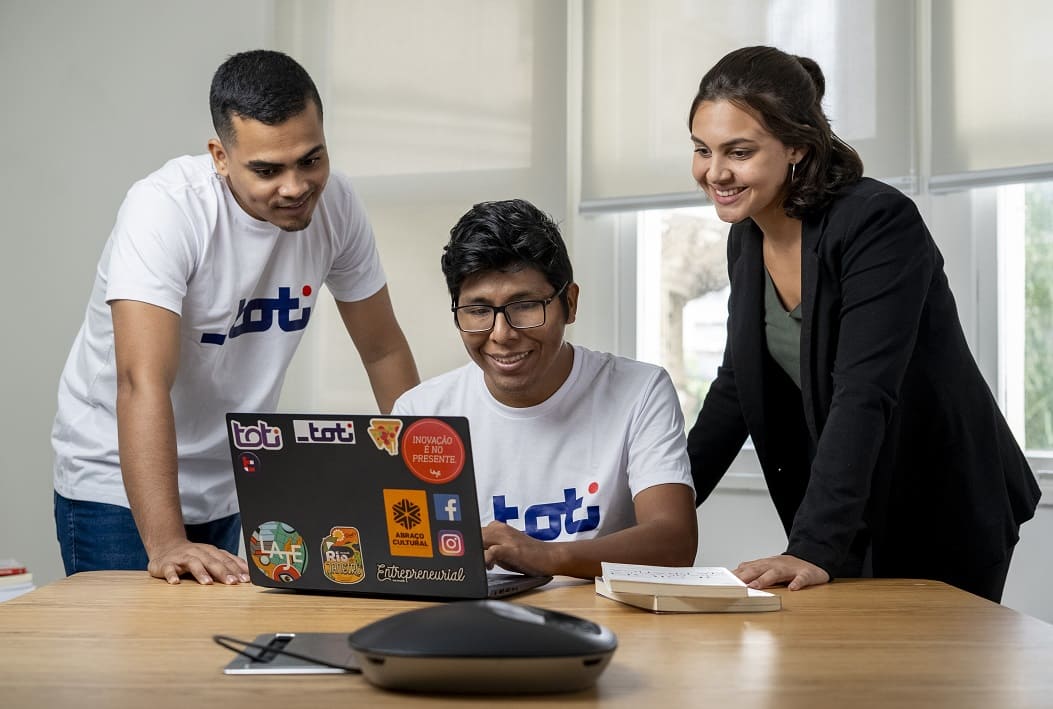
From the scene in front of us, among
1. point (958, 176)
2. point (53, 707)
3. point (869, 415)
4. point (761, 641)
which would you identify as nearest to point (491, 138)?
point (958, 176)

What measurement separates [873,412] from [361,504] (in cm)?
67

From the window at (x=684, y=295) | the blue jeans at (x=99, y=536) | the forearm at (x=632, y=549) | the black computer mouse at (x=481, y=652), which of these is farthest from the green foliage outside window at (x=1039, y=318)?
the black computer mouse at (x=481, y=652)

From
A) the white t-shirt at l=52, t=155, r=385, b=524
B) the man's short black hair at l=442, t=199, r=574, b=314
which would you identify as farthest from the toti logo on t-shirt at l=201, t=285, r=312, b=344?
the man's short black hair at l=442, t=199, r=574, b=314

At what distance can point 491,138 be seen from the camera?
297 centimetres

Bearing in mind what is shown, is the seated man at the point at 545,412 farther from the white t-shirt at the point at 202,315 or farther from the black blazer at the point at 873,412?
the white t-shirt at the point at 202,315

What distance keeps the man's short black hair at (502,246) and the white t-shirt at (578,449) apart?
0.17m

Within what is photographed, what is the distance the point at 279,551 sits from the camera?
4.17ft

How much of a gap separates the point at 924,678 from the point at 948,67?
2.06 m

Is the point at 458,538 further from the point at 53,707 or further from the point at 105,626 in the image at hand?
the point at 53,707

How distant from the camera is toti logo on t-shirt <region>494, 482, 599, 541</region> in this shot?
1630mm

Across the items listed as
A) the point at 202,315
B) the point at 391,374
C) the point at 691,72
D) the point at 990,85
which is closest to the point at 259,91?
the point at 202,315

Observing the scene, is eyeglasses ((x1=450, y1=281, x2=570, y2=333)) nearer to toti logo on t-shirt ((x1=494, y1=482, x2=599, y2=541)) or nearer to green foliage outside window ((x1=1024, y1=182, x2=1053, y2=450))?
toti logo on t-shirt ((x1=494, y1=482, x2=599, y2=541))

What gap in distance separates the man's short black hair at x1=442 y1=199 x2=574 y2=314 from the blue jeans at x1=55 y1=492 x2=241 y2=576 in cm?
56

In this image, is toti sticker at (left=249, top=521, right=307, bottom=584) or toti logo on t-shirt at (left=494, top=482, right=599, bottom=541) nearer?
toti sticker at (left=249, top=521, right=307, bottom=584)
